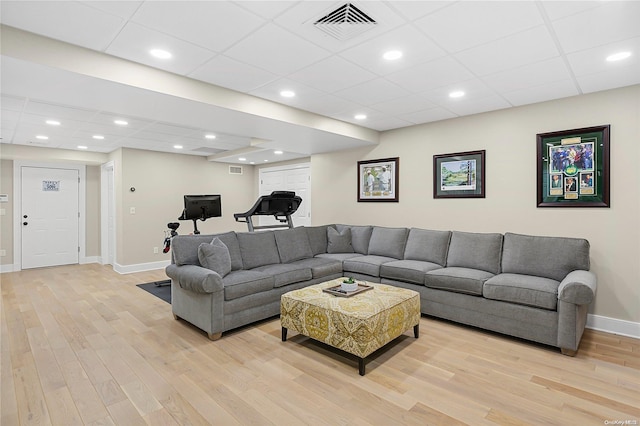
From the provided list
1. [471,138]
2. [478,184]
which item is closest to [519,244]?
[478,184]

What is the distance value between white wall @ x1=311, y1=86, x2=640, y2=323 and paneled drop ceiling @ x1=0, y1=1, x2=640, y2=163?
0.79ft

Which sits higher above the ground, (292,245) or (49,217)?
(49,217)

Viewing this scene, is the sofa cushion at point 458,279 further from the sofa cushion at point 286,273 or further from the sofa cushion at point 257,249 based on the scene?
the sofa cushion at point 257,249

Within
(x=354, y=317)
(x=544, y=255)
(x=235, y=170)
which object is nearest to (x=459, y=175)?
(x=544, y=255)

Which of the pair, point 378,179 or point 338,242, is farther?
point 378,179

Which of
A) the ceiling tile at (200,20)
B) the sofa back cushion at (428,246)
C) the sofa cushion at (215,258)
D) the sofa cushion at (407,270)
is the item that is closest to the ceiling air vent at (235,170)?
the sofa cushion at (215,258)

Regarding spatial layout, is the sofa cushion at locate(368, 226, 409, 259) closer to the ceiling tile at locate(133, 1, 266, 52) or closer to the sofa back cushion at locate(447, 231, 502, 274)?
the sofa back cushion at locate(447, 231, 502, 274)

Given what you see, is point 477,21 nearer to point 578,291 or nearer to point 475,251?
point 578,291

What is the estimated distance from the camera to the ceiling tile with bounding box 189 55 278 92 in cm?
283

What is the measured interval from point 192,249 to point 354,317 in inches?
81.7

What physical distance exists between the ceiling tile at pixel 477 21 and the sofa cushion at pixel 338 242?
3.23 m

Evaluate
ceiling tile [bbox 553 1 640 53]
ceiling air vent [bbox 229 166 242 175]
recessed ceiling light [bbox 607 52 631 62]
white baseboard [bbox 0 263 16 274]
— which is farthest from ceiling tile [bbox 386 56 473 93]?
white baseboard [bbox 0 263 16 274]

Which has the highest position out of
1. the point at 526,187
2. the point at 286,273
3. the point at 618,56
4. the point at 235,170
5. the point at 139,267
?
the point at 618,56

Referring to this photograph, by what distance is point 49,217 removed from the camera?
22.8 feet
